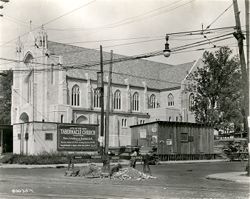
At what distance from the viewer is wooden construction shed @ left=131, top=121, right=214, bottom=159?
43.8 meters

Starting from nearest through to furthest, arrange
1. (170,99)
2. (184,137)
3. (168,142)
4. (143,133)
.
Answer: (168,142) → (143,133) → (184,137) → (170,99)

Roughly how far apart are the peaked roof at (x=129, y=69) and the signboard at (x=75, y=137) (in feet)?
87.3

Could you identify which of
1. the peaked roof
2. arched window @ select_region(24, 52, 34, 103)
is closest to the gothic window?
the peaked roof

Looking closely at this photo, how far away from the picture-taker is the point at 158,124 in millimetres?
43500

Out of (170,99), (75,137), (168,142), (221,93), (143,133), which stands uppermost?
(170,99)

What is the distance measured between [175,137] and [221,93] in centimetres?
1198

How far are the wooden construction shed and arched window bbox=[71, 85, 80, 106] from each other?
827 inches

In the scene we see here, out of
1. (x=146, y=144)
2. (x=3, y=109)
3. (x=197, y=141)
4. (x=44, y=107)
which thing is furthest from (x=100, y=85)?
(x=3, y=109)

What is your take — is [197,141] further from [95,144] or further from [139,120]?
[139,120]

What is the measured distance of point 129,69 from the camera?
255ft

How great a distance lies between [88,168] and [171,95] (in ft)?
186

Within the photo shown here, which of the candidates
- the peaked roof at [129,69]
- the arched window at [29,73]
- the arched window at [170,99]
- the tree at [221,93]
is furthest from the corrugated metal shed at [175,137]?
the arched window at [170,99]

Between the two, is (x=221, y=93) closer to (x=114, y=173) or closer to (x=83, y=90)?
(x=83, y=90)

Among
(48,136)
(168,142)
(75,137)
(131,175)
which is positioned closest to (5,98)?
(48,136)
